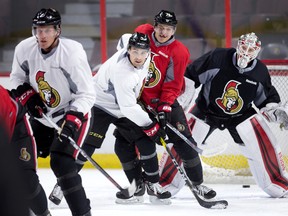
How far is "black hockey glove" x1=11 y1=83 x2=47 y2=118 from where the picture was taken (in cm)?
273

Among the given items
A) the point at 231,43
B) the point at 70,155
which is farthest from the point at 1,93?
the point at 231,43

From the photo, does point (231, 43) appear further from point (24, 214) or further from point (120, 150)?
point (24, 214)

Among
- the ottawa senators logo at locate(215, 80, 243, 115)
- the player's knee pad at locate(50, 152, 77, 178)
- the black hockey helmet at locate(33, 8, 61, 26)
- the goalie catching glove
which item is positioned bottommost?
the goalie catching glove

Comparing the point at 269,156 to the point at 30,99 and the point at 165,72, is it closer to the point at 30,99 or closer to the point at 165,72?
the point at 165,72

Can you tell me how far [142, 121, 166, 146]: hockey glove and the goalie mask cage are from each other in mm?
934

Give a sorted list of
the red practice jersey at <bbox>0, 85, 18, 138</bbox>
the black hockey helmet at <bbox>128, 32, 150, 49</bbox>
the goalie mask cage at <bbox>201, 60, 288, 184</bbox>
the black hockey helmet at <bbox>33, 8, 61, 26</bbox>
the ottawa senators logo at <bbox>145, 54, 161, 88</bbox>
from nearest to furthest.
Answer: the red practice jersey at <bbox>0, 85, 18, 138</bbox> < the black hockey helmet at <bbox>33, 8, 61, 26</bbox> < the black hockey helmet at <bbox>128, 32, 150, 49</bbox> < the ottawa senators logo at <bbox>145, 54, 161, 88</bbox> < the goalie mask cage at <bbox>201, 60, 288, 184</bbox>

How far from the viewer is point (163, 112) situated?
3.45 meters

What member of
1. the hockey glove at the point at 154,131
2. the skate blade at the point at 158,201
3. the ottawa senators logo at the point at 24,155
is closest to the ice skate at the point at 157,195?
the skate blade at the point at 158,201

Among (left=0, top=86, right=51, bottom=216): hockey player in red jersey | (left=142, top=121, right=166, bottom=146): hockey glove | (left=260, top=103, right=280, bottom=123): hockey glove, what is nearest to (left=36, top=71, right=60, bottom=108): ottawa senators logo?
(left=0, top=86, right=51, bottom=216): hockey player in red jersey

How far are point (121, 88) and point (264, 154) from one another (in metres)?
1.08

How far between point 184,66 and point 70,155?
47.2 inches

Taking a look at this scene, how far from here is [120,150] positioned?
142 inches

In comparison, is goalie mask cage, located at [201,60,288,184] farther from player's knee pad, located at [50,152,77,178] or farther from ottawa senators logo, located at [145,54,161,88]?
player's knee pad, located at [50,152,77,178]

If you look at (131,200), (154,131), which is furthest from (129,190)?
(154,131)
